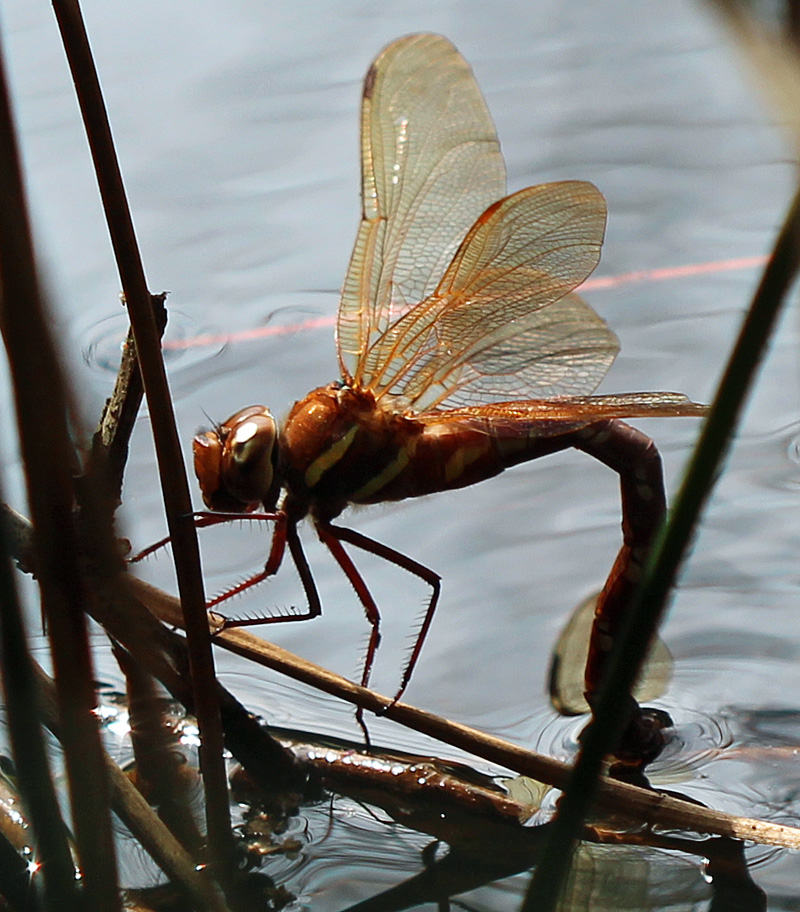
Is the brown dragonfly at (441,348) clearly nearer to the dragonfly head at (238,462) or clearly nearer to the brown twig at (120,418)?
the dragonfly head at (238,462)

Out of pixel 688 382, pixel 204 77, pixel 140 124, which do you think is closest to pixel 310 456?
pixel 688 382

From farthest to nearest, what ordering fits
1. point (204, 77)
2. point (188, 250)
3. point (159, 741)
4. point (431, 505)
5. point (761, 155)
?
point (204, 77)
point (761, 155)
point (188, 250)
point (431, 505)
point (159, 741)

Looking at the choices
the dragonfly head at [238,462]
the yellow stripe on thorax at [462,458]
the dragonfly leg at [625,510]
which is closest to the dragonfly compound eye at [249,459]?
the dragonfly head at [238,462]

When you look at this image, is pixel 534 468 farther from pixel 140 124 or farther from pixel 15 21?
pixel 15 21

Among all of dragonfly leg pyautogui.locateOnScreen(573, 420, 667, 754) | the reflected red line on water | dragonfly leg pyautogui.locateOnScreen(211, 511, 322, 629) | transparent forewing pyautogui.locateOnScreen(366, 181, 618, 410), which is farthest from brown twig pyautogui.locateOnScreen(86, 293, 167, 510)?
the reflected red line on water

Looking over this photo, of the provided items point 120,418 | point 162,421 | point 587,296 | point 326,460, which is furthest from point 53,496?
point 587,296

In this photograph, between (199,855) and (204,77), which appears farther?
(204,77)

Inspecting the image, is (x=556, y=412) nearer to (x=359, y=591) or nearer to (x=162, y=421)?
(x=359, y=591)
